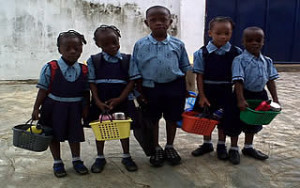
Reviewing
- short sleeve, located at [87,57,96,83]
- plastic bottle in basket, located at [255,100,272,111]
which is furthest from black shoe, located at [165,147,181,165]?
short sleeve, located at [87,57,96,83]

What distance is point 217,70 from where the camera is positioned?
123 inches

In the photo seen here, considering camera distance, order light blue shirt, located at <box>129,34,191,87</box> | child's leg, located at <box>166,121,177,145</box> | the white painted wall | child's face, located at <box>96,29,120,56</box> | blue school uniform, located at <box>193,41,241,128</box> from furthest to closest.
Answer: the white painted wall < child's leg, located at <box>166,121,177,145</box> < blue school uniform, located at <box>193,41,241,128</box> < light blue shirt, located at <box>129,34,191,87</box> < child's face, located at <box>96,29,120,56</box>

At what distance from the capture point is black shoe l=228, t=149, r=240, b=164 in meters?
3.20

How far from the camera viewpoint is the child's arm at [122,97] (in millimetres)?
2883

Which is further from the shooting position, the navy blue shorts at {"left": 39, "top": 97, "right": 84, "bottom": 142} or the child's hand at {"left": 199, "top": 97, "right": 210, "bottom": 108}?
the child's hand at {"left": 199, "top": 97, "right": 210, "bottom": 108}

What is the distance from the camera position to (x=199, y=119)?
2.97m

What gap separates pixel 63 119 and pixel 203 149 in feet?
4.75

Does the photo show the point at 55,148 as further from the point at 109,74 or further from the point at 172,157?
the point at 172,157

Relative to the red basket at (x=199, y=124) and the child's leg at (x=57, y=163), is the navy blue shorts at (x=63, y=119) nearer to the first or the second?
the child's leg at (x=57, y=163)

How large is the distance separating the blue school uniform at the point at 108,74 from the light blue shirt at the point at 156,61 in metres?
0.09

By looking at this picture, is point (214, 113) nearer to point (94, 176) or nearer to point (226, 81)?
point (226, 81)

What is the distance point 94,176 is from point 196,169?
0.91m

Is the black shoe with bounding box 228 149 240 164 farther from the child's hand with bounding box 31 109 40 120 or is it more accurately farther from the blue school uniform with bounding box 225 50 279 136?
the child's hand with bounding box 31 109 40 120

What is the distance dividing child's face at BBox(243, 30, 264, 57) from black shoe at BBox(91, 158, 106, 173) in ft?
5.46
